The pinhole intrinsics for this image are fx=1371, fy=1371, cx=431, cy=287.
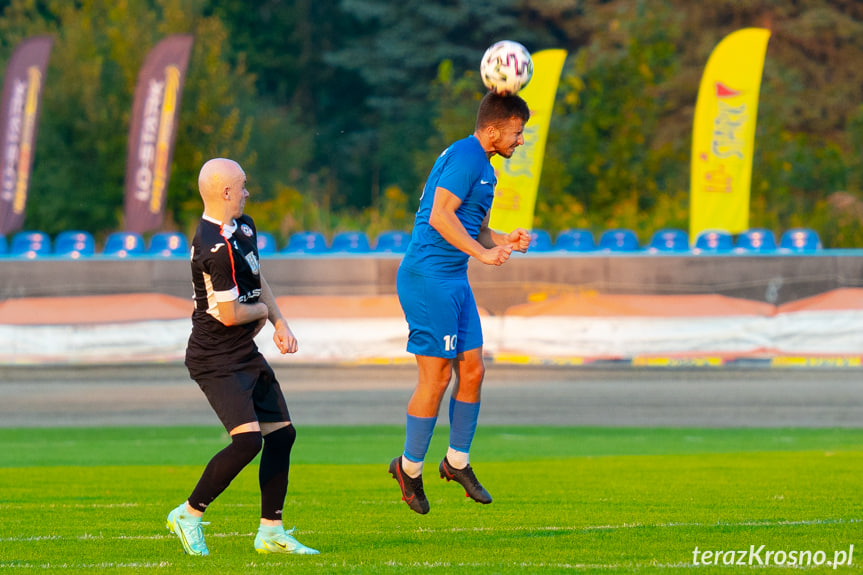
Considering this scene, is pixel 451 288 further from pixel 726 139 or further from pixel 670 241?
pixel 726 139

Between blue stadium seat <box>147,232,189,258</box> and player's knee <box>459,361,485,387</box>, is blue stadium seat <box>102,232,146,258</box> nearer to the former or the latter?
blue stadium seat <box>147,232,189,258</box>

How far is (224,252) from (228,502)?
3.15 meters

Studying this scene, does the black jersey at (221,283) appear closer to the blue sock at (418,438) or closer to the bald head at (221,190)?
the bald head at (221,190)

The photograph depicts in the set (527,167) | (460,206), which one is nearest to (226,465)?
(460,206)

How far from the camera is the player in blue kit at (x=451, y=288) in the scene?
676 cm

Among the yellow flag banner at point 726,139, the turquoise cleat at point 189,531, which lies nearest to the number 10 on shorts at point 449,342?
the turquoise cleat at point 189,531

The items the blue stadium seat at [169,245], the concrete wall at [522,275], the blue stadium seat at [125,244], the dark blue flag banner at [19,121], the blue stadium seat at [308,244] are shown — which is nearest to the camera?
the concrete wall at [522,275]

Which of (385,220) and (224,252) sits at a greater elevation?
(385,220)

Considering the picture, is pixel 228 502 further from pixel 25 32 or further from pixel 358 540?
pixel 25 32

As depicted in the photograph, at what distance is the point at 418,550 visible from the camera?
20.4ft

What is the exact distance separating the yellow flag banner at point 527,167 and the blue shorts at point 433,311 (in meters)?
17.6

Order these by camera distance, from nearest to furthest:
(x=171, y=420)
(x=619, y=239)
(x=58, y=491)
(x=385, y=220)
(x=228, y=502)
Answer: (x=228, y=502) → (x=58, y=491) → (x=171, y=420) → (x=619, y=239) → (x=385, y=220)

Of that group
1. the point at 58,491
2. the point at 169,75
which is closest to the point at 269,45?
the point at 169,75

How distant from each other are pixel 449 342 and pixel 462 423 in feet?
1.68
